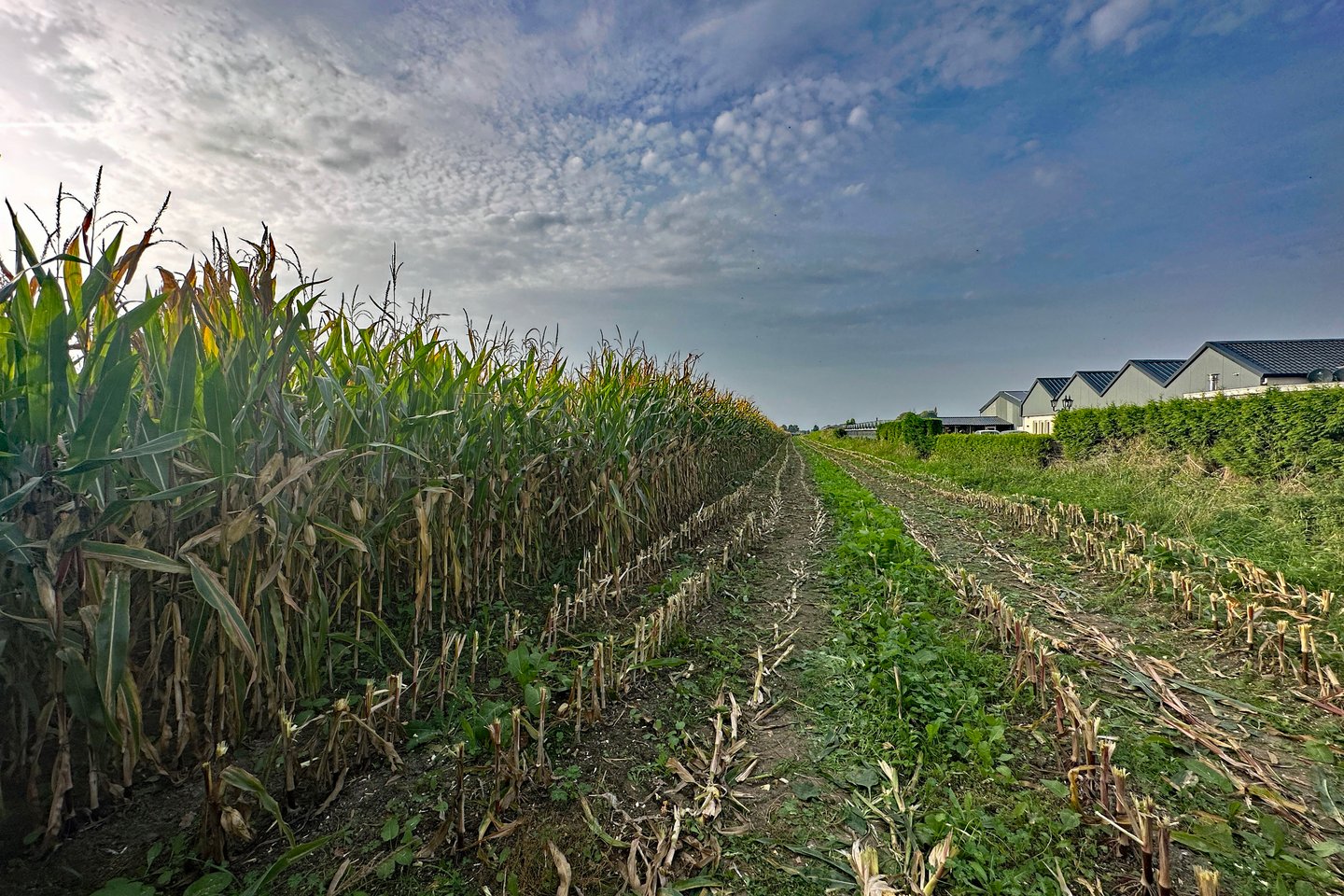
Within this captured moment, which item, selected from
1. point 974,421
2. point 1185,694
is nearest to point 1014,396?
point 974,421

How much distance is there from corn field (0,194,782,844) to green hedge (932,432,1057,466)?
22.6 meters

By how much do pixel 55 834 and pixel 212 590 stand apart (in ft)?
3.23

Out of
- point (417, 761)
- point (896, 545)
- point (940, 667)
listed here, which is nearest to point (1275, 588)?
point (896, 545)

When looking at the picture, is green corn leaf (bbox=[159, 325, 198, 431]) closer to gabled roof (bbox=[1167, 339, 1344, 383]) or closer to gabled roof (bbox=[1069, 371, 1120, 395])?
gabled roof (bbox=[1167, 339, 1344, 383])

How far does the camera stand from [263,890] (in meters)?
1.76

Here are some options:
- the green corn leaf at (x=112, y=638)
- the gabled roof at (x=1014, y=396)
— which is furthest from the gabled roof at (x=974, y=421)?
the green corn leaf at (x=112, y=638)

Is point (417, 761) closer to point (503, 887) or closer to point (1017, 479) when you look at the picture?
point (503, 887)

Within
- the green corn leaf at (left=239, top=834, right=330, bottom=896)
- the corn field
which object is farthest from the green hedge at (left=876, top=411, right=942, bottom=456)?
the green corn leaf at (left=239, top=834, right=330, bottom=896)

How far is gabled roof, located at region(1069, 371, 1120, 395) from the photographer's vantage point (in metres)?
43.5

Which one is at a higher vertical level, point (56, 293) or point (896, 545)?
point (56, 293)

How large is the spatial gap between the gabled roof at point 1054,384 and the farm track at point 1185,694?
56.2m

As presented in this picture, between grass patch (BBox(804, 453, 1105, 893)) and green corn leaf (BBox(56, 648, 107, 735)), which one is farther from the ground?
green corn leaf (BBox(56, 648, 107, 735))

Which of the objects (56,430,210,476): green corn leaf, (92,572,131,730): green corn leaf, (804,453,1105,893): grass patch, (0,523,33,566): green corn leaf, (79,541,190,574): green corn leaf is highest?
(56,430,210,476): green corn leaf

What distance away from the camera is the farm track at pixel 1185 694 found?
2395 millimetres
